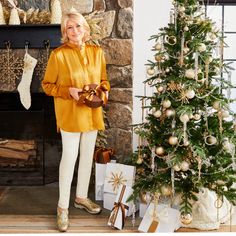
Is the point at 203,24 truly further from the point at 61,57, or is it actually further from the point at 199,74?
the point at 61,57

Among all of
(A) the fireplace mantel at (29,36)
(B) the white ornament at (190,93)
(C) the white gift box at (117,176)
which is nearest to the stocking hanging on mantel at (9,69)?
(A) the fireplace mantel at (29,36)

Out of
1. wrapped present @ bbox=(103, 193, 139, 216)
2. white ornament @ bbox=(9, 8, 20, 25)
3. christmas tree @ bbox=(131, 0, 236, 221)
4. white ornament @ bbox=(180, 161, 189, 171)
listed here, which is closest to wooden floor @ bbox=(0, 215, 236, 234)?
wrapped present @ bbox=(103, 193, 139, 216)

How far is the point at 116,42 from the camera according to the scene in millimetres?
3549

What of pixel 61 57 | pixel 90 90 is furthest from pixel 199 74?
pixel 61 57

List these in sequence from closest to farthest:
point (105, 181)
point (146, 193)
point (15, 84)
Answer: point (146, 193) → point (105, 181) → point (15, 84)

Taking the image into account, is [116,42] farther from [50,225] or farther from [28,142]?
[50,225]

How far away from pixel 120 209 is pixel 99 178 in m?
0.52

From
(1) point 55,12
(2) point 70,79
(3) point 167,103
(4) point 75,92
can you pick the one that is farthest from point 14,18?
(3) point 167,103

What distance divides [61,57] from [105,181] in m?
0.97

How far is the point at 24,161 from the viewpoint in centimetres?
363

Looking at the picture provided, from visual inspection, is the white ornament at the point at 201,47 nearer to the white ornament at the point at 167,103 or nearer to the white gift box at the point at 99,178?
the white ornament at the point at 167,103

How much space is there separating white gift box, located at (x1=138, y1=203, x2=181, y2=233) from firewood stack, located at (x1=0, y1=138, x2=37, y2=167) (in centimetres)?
135

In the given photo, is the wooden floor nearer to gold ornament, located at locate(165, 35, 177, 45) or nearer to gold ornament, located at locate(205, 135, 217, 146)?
gold ornament, located at locate(205, 135, 217, 146)

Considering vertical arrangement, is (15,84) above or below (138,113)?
above
